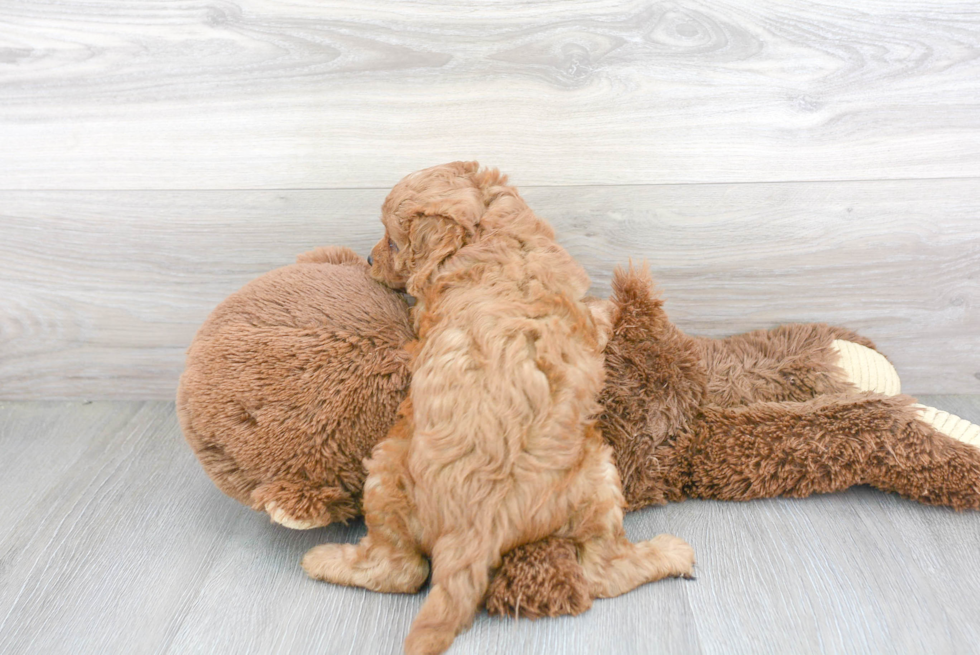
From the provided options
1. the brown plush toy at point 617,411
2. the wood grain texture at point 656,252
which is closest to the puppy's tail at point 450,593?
the brown plush toy at point 617,411

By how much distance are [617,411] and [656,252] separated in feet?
1.11

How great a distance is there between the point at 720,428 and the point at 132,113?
109 cm

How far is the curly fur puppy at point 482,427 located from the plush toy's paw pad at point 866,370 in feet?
1.45

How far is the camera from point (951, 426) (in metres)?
1.00

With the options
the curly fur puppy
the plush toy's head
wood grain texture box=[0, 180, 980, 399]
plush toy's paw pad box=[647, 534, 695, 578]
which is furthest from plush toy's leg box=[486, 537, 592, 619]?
wood grain texture box=[0, 180, 980, 399]

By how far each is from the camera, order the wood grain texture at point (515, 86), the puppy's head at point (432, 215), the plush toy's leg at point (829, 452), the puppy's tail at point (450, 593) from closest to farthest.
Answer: the puppy's tail at point (450, 593), the puppy's head at point (432, 215), the plush toy's leg at point (829, 452), the wood grain texture at point (515, 86)

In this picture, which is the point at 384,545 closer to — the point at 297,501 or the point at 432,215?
the point at 297,501

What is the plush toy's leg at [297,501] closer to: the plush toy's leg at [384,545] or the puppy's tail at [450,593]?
the plush toy's leg at [384,545]

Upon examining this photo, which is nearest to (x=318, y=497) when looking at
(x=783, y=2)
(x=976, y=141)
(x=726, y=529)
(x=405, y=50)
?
(x=726, y=529)

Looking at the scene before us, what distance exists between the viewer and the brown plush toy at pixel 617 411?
900 mm

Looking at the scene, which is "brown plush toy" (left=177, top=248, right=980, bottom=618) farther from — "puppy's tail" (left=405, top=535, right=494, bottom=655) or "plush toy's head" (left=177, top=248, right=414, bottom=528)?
"puppy's tail" (left=405, top=535, right=494, bottom=655)

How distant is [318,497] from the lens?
0.90 meters

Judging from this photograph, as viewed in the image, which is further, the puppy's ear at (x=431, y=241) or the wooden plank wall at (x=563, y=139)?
the wooden plank wall at (x=563, y=139)

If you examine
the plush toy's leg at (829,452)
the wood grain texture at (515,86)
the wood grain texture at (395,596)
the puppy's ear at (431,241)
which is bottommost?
the wood grain texture at (395,596)
